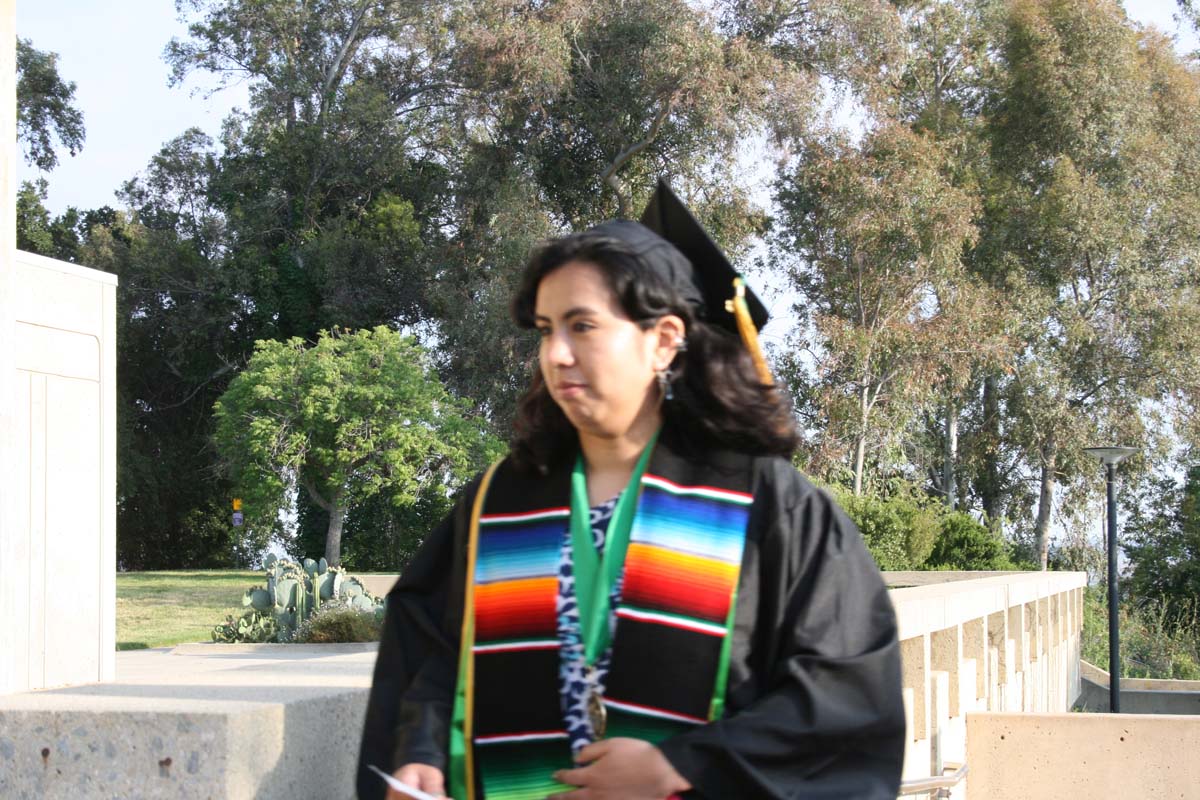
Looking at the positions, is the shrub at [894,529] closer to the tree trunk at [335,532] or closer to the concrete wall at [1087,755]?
the tree trunk at [335,532]

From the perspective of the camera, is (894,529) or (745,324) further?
(894,529)

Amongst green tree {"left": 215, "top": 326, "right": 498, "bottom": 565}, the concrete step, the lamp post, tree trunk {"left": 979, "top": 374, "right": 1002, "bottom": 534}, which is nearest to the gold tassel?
the concrete step

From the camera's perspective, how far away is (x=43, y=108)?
33.0 m

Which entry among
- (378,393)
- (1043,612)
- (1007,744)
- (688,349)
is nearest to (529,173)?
(378,393)

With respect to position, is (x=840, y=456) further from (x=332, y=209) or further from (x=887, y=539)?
(x=332, y=209)

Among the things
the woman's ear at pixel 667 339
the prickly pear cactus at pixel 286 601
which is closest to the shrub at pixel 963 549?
the prickly pear cactus at pixel 286 601

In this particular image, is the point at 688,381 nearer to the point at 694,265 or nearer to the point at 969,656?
the point at 694,265

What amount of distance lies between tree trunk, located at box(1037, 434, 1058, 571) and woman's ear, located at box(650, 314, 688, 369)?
90.4ft

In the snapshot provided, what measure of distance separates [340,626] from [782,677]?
29.6 ft

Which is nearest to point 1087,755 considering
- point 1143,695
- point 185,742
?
point 185,742

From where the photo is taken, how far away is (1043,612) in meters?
15.6

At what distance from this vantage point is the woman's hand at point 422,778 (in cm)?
197

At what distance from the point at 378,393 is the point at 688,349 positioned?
20301 millimetres

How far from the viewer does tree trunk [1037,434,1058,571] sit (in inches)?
1110
